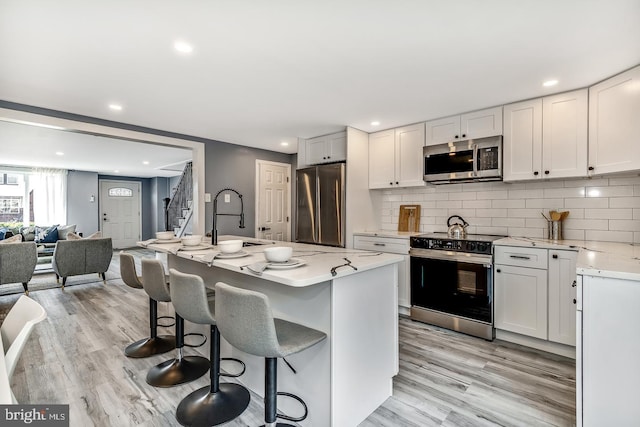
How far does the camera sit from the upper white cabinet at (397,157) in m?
3.70

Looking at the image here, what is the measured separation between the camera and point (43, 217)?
7.83 m

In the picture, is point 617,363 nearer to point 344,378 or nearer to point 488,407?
point 488,407

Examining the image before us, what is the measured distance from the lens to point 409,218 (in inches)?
162

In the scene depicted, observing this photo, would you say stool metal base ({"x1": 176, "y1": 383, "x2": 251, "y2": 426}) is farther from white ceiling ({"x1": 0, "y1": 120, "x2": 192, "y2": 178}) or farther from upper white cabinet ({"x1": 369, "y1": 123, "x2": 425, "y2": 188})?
white ceiling ({"x1": 0, "y1": 120, "x2": 192, "y2": 178})

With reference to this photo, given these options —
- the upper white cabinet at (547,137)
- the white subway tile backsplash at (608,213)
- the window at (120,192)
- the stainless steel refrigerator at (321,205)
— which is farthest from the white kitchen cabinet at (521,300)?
the window at (120,192)

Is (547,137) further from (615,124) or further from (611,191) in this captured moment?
(611,191)

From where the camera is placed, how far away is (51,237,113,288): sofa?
476 centimetres

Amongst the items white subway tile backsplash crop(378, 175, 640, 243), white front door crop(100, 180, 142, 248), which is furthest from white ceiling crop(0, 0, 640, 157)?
white front door crop(100, 180, 142, 248)

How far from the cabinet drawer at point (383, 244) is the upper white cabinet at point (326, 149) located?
1096mm

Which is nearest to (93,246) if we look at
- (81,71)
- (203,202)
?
(203,202)

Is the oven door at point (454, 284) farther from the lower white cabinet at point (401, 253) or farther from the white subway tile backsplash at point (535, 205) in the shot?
the white subway tile backsplash at point (535, 205)

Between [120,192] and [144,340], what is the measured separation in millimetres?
8536

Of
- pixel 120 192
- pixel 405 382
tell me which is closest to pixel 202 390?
pixel 405 382

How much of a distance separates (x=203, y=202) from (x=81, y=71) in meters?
2.32
